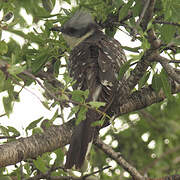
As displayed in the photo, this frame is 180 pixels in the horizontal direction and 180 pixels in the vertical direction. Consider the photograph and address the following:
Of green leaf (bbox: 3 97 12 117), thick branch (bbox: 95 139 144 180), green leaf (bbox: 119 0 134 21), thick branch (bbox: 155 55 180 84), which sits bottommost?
Answer: thick branch (bbox: 95 139 144 180)

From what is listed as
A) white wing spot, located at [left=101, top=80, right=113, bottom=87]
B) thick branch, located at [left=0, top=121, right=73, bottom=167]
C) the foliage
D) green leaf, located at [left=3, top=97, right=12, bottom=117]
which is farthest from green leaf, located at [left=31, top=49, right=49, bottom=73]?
white wing spot, located at [left=101, top=80, right=113, bottom=87]

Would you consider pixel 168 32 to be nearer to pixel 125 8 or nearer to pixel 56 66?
pixel 125 8

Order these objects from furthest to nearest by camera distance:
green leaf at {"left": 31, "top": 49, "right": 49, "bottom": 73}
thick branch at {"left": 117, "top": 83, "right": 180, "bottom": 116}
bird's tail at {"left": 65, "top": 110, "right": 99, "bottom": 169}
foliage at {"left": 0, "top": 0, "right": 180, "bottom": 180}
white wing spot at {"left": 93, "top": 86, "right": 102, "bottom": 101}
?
thick branch at {"left": 117, "top": 83, "right": 180, "bottom": 116}, white wing spot at {"left": 93, "top": 86, "right": 102, "bottom": 101}, bird's tail at {"left": 65, "top": 110, "right": 99, "bottom": 169}, green leaf at {"left": 31, "top": 49, "right": 49, "bottom": 73}, foliage at {"left": 0, "top": 0, "right": 180, "bottom": 180}

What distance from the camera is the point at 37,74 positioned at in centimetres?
335

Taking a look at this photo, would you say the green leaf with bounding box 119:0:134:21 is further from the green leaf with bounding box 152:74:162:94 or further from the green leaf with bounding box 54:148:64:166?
the green leaf with bounding box 54:148:64:166

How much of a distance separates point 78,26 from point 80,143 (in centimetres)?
105

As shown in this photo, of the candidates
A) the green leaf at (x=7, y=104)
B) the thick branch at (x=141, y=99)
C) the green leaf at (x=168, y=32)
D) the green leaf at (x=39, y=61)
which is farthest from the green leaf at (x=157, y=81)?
the green leaf at (x=7, y=104)

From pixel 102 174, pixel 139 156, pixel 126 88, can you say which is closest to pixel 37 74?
pixel 126 88

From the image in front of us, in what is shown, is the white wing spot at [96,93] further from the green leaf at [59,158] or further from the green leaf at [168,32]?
the green leaf at [168,32]

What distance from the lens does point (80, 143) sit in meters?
3.29

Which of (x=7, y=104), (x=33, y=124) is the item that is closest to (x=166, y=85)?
(x=33, y=124)

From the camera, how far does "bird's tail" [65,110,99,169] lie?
3.27 m

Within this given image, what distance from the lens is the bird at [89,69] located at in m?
2.88

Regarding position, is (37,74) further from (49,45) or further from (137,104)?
(137,104)
